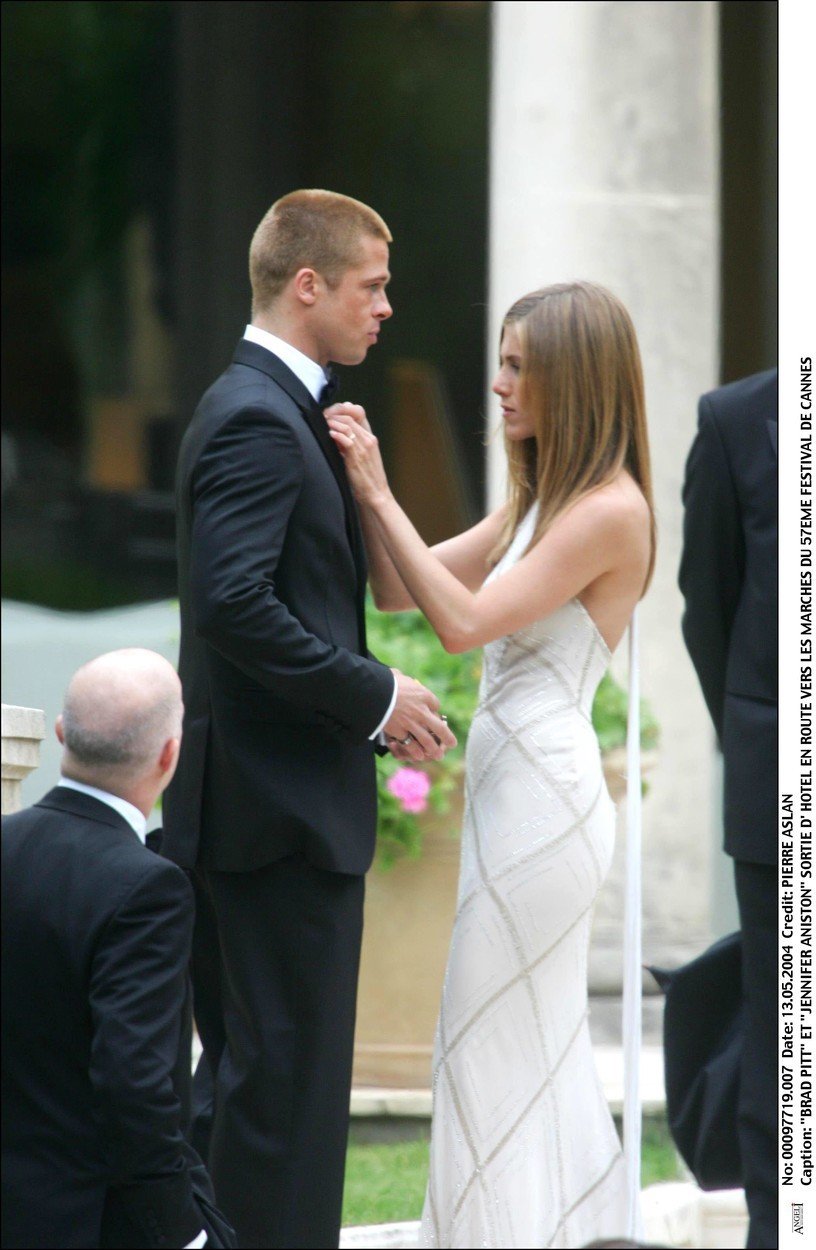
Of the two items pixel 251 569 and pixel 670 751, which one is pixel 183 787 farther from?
pixel 670 751

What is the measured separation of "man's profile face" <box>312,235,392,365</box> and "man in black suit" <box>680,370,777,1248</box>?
0.83 metres

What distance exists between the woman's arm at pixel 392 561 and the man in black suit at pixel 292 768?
8 cm

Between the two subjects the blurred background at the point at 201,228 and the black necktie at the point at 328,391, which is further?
the blurred background at the point at 201,228

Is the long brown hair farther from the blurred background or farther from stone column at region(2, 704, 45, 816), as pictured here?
the blurred background

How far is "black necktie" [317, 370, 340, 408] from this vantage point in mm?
3020

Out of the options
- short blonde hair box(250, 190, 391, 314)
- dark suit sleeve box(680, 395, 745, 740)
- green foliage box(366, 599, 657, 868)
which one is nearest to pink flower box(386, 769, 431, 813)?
green foliage box(366, 599, 657, 868)

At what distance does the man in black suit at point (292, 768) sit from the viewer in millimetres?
2920

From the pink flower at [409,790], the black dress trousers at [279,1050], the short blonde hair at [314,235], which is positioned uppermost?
the short blonde hair at [314,235]

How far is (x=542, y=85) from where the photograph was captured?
5.85 meters

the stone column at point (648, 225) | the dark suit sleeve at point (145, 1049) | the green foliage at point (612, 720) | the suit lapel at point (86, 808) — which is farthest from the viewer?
the stone column at point (648, 225)

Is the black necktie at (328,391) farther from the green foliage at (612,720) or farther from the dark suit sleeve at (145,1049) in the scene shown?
the green foliage at (612,720)

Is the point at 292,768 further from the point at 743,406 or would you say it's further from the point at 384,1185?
the point at 384,1185

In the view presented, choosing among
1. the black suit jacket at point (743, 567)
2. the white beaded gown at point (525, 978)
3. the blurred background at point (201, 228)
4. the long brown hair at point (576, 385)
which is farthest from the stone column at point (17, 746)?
the blurred background at point (201, 228)
